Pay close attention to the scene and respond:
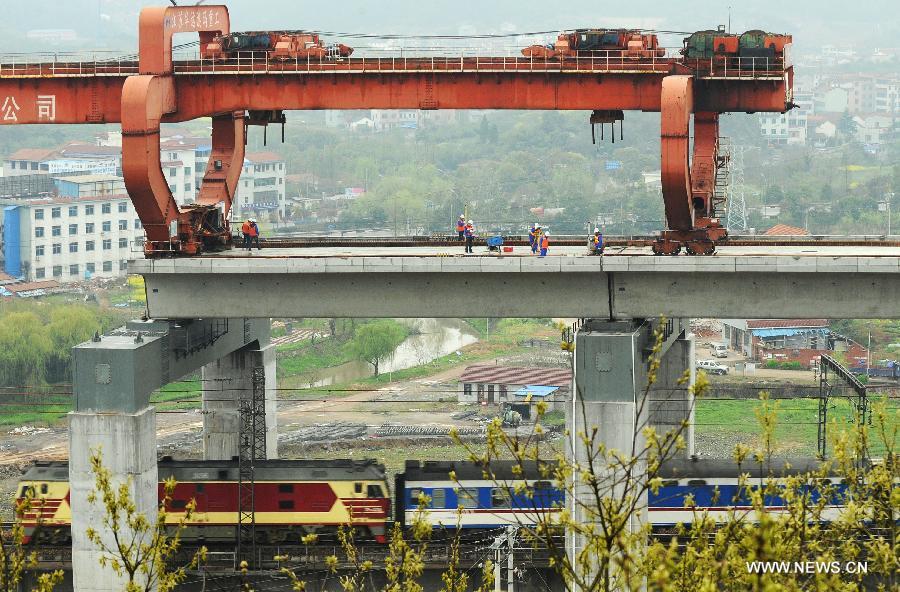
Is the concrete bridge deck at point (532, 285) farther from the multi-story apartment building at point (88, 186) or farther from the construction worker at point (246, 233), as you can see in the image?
the multi-story apartment building at point (88, 186)

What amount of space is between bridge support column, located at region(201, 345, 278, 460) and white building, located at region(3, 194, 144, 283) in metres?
87.5

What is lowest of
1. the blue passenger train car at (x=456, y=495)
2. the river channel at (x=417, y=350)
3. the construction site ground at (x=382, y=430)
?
the construction site ground at (x=382, y=430)

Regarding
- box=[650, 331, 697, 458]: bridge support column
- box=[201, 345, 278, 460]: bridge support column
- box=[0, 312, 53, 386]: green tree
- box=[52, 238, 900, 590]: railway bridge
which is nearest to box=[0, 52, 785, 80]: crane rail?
box=[52, 238, 900, 590]: railway bridge

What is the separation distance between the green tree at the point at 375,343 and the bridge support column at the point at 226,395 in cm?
5810

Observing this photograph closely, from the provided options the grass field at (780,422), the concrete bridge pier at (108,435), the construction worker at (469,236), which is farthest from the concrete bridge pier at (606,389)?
the grass field at (780,422)

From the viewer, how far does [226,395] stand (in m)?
62.8

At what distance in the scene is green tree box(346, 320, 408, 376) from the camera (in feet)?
401

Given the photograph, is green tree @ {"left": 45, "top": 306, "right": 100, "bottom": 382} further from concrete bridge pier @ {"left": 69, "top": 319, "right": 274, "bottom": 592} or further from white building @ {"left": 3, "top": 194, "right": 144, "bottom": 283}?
concrete bridge pier @ {"left": 69, "top": 319, "right": 274, "bottom": 592}

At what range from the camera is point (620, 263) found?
5050cm

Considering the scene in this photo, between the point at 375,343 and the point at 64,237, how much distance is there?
44.3 m

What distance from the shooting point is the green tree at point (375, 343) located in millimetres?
122375

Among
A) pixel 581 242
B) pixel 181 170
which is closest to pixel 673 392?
pixel 581 242

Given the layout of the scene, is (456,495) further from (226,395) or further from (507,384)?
(507,384)

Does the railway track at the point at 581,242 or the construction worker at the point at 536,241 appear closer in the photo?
the construction worker at the point at 536,241
